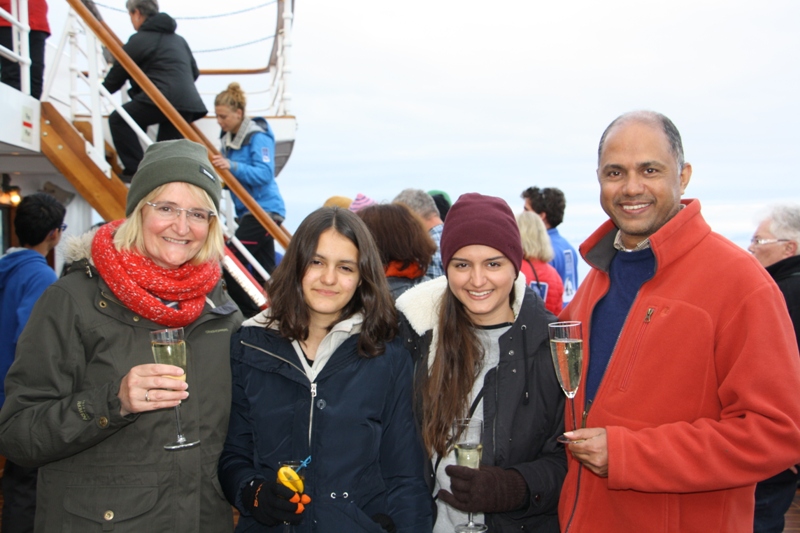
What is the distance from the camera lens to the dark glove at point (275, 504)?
1966mm

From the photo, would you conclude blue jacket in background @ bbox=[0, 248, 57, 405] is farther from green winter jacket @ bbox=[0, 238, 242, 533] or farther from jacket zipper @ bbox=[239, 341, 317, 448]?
jacket zipper @ bbox=[239, 341, 317, 448]

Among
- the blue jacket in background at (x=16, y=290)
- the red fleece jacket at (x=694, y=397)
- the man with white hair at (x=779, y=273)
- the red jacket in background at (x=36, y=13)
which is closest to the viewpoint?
the red fleece jacket at (x=694, y=397)

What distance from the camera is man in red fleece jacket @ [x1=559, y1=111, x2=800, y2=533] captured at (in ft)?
5.90

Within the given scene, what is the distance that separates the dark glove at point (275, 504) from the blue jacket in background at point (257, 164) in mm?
4373

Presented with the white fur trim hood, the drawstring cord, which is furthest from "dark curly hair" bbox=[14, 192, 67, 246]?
the drawstring cord

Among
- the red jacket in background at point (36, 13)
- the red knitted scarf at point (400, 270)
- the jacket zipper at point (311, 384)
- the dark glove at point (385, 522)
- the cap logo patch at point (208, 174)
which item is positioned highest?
the red jacket in background at point (36, 13)

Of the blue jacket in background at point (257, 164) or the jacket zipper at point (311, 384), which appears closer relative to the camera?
the jacket zipper at point (311, 384)

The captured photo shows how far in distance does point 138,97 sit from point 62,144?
0.76 metres

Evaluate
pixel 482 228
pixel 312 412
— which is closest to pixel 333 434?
pixel 312 412

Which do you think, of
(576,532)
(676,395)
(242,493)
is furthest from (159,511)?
(676,395)

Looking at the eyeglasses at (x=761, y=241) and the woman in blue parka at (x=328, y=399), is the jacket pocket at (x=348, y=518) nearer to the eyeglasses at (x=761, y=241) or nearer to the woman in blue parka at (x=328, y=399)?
the woman in blue parka at (x=328, y=399)

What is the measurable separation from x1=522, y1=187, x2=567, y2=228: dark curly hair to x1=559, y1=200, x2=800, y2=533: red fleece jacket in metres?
4.01

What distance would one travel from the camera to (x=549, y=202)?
6074 millimetres

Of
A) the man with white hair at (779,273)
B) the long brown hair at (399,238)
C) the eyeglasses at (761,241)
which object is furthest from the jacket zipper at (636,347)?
the eyeglasses at (761,241)
